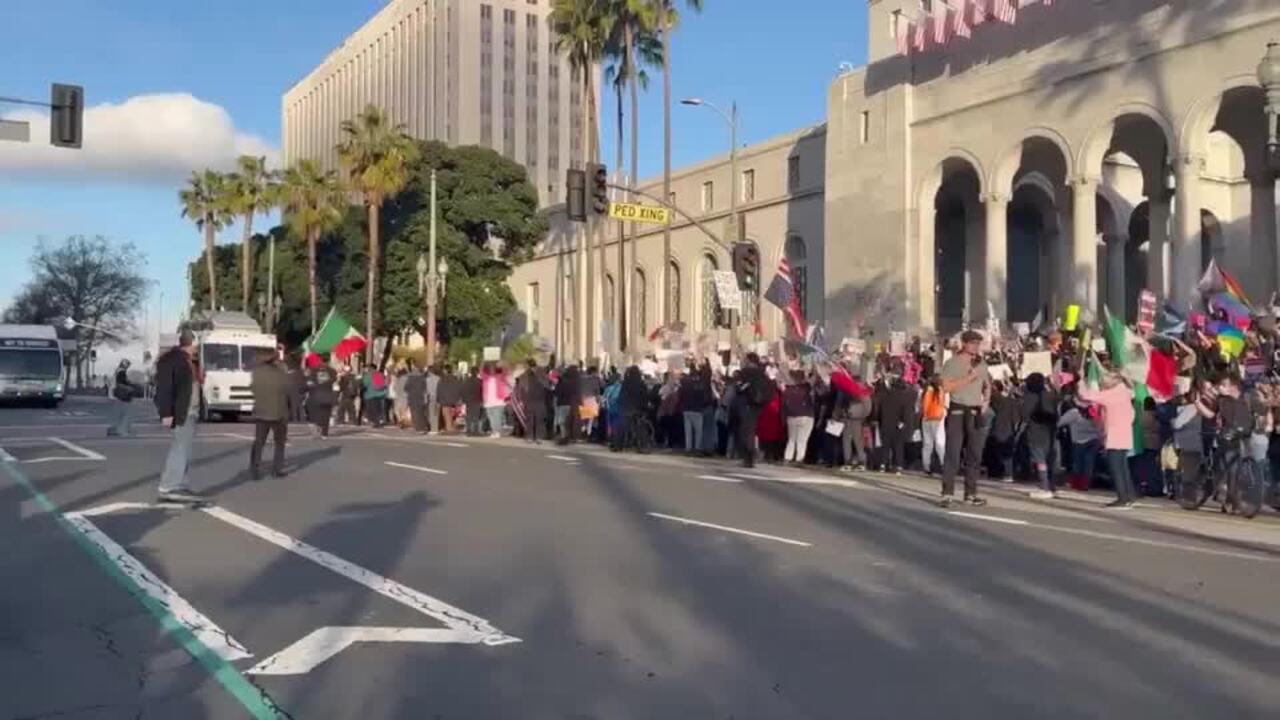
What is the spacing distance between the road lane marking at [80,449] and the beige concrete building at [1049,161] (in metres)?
21.4

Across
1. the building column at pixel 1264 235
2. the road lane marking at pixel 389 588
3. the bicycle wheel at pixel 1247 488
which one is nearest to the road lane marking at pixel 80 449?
the road lane marking at pixel 389 588

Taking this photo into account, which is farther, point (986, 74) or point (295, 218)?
point (295, 218)

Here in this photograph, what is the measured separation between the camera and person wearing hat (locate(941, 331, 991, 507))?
1484 cm

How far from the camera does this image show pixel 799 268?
45.8 metres

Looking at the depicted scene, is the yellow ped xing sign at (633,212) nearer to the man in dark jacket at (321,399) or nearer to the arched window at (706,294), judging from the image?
the man in dark jacket at (321,399)

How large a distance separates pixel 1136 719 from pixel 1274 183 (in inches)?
1205

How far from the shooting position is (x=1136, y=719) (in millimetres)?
6188

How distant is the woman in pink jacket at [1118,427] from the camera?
15500 mm

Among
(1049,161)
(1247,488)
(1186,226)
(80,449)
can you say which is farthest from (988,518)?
(1049,161)

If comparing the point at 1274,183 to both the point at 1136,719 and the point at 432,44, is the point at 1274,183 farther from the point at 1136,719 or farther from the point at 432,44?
the point at 432,44

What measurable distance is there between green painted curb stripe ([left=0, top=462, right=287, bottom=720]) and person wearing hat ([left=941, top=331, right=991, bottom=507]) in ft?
29.4

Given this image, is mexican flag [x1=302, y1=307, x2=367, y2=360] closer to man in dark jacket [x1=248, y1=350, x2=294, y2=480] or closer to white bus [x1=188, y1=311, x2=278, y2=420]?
white bus [x1=188, y1=311, x2=278, y2=420]

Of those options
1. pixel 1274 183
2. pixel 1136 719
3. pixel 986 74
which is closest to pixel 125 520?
pixel 1136 719

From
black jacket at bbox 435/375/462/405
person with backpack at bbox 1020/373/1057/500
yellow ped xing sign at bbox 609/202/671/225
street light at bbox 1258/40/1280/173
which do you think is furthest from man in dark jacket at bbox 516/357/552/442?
street light at bbox 1258/40/1280/173
